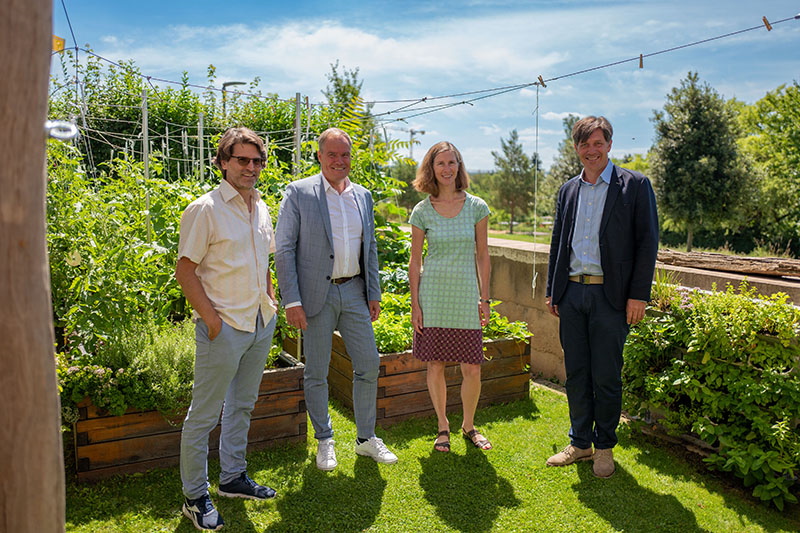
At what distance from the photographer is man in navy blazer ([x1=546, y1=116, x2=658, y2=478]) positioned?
10.3ft

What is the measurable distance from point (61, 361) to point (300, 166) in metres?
2.16

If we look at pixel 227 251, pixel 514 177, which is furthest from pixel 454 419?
pixel 514 177

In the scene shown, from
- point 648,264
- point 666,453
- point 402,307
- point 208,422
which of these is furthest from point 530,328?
point 208,422

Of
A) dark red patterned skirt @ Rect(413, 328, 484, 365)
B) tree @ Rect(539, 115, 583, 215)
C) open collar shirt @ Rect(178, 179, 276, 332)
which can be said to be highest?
tree @ Rect(539, 115, 583, 215)

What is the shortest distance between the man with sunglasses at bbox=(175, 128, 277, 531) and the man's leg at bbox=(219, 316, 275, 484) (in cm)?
1

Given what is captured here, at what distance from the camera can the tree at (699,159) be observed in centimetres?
1897

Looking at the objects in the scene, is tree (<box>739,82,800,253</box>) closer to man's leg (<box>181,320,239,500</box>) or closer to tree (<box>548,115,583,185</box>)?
tree (<box>548,115,583,185</box>)

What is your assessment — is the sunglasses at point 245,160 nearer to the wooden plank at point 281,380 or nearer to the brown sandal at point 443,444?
the wooden plank at point 281,380

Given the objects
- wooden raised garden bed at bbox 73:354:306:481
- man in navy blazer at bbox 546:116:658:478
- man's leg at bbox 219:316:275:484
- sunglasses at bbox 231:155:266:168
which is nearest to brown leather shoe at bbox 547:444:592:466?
man in navy blazer at bbox 546:116:658:478

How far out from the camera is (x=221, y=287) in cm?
256

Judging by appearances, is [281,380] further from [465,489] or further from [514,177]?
[514,177]

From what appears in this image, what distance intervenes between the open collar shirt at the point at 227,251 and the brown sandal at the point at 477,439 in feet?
5.32

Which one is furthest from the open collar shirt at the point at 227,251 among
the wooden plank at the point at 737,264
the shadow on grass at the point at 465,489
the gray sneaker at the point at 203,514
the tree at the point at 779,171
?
the tree at the point at 779,171

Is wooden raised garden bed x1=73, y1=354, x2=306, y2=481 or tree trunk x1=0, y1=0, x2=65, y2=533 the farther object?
wooden raised garden bed x1=73, y1=354, x2=306, y2=481
